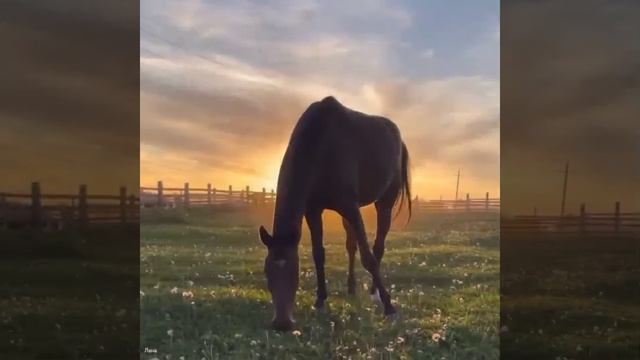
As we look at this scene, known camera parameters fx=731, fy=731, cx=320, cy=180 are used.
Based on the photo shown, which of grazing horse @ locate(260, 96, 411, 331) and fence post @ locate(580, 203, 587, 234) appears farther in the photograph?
fence post @ locate(580, 203, 587, 234)

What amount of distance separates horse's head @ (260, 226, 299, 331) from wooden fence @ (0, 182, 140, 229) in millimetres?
1203

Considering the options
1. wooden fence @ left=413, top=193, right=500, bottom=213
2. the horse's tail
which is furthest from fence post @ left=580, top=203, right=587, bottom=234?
the horse's tail

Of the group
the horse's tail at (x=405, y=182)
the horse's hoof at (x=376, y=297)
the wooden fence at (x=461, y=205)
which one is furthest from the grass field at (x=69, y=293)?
the wooden fence at (x=461, y=205)

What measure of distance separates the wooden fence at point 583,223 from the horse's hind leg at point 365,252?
1.10 m

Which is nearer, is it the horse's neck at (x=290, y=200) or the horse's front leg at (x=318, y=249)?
the horse's neck at (x=290, y=200)

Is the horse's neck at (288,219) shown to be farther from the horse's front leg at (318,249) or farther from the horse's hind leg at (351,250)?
the horse's hind leg at (351,250)

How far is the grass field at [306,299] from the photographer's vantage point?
17.9 ft

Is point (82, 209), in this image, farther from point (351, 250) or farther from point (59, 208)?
point (351, 250)

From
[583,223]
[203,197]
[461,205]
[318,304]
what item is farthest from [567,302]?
[203,197]

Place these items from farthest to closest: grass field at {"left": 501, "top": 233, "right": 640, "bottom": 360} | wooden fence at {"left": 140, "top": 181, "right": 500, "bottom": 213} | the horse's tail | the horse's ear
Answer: grass field at {"left": 501, "top": 233, "right": 640, "bottom": 360} < the horse's tail < wooden fence at {"left": 140, "top": 181, "right": 500, "bottom": 213} < the horse's ear

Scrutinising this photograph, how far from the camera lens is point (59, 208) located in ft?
18.8

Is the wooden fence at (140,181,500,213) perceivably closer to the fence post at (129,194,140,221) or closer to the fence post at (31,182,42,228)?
the fence post at (129,194,140,221)

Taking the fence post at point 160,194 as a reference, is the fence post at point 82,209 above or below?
below

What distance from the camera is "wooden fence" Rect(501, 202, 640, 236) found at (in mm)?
5848
